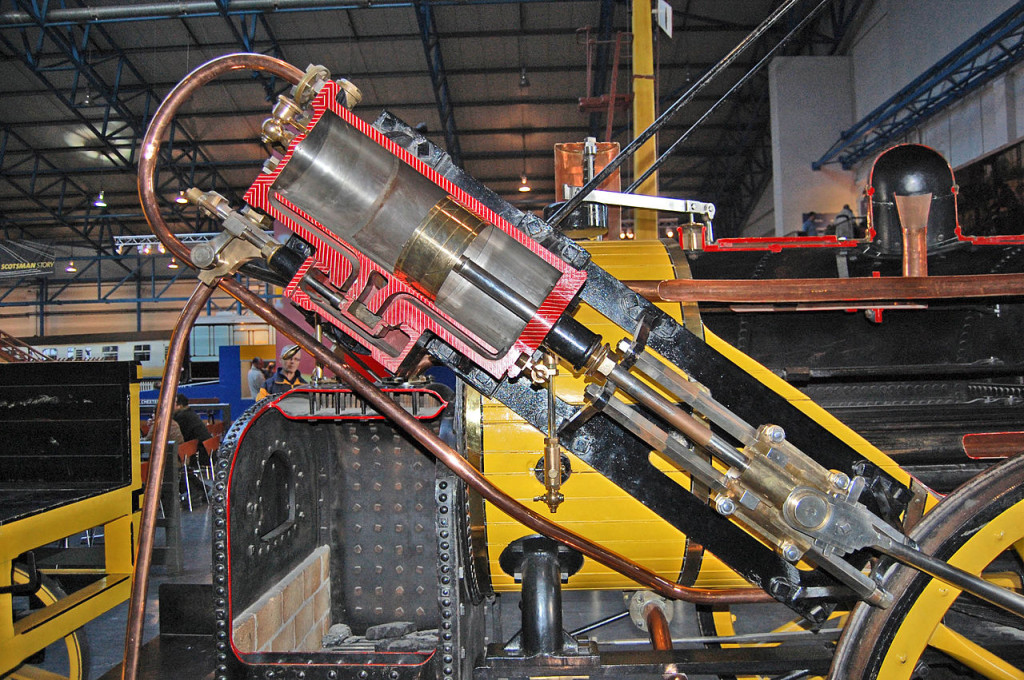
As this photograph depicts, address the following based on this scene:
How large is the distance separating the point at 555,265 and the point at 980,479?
1421 mm

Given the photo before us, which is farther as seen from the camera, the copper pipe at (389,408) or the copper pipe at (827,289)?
the copper pipe at (827,289)

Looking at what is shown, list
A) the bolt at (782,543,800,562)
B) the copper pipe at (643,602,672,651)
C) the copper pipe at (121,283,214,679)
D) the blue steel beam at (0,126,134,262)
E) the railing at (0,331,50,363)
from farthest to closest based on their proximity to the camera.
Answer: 1. the blue steel beam at (0,126,134,262)
2. the railing at (0,331,50,363)
3. the copper pipe at (643,602,672,651)
4. the bolt at (782,543,800,562)
5. the copper pipe at (121,283,214,679)

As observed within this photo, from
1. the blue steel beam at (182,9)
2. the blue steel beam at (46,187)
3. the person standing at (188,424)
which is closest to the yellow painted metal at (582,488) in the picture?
the person standing at (188,424)

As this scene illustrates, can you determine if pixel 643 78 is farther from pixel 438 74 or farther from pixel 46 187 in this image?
pixel 46 187

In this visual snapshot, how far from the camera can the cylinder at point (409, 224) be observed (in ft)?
4.48

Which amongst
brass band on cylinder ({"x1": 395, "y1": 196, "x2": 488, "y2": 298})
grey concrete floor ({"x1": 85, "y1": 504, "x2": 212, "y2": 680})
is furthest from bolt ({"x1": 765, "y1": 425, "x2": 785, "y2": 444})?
grey concrete floor ({"x1": 85, "y1": 504, "x2": 212, "y2": 680})

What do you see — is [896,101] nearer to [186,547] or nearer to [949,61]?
[949,61]

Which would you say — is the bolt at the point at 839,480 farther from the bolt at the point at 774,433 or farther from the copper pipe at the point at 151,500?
the copper pipe at the point at 151,500

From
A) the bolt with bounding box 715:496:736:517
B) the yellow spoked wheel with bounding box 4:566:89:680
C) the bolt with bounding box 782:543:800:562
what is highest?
the bolt with bounding box 715:496:736:517

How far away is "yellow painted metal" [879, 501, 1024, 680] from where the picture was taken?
1.79 m

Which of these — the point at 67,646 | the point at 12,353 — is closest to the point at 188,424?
the point at 12,353

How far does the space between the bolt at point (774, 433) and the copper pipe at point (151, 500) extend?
1351 mm

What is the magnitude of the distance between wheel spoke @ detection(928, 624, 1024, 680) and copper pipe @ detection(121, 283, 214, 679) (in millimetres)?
2145

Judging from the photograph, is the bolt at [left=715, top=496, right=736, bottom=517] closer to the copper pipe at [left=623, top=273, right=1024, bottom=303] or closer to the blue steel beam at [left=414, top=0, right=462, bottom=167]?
the copper pipe at [left=623, top=273, right=1024, bottom=303]
